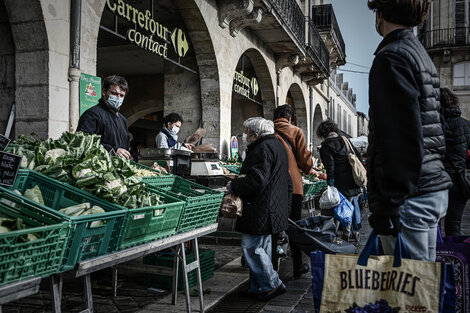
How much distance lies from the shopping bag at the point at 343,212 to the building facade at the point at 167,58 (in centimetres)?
381

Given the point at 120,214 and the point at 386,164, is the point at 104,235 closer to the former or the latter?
the point at 120,214

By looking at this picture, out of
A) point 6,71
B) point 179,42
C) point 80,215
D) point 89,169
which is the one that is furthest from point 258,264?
point 179,42

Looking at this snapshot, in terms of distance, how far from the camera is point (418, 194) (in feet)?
6.82

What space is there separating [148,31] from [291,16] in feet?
22.6

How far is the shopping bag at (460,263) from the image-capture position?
8.16ft

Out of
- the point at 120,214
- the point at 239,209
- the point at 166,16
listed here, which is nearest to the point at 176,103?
the point at 166,16

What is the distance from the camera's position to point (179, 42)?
9875 mm

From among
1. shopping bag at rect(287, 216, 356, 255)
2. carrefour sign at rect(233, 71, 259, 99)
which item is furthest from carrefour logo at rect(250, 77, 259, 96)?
shopping bag at rect(287, 216, 356, 255)

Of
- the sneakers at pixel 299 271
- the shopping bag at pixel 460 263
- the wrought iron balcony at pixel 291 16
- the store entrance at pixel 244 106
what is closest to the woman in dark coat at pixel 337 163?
the sneakers at pixel 299 271

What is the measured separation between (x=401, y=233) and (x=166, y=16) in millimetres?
9893

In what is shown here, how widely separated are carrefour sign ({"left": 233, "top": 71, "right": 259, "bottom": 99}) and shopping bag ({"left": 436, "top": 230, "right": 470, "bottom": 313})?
1055 centimetres

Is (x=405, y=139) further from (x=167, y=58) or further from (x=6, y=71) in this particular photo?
(x=167, y=58)

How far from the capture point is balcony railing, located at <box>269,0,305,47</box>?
41.3 feet

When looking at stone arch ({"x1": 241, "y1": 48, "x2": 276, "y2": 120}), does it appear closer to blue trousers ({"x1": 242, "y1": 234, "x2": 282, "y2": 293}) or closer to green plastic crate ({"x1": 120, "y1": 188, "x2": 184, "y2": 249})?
blue trousers ({"x1": 242, "y1": 234, "x2": 282, "y2": 293})
